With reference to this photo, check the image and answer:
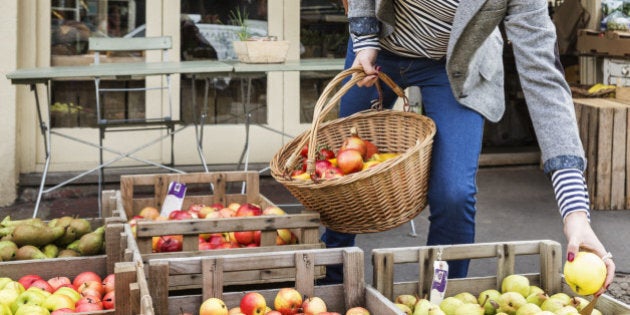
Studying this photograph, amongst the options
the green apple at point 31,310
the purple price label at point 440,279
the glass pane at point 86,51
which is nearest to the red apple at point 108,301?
the green apple at point 31,310

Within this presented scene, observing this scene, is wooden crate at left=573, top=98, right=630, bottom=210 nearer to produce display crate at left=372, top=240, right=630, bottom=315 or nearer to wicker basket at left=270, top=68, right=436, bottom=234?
wicker basket at left=270, top=68, right=436, bottom=234

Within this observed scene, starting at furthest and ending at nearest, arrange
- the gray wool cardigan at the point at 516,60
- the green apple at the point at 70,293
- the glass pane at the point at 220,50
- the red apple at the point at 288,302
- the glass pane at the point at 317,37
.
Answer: the glass pane at the point at 317,37 → the glass pane at the point at 220,50 → the green apple at the point at 70,293 → the red apple at the point at 288,302 → the gray wool cardigan at the point at 516,60

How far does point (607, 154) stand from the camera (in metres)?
6.82

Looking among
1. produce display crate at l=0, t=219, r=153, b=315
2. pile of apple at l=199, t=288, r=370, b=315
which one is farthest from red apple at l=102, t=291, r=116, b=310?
pile of apple at l=199, t=288, r=370, b=315

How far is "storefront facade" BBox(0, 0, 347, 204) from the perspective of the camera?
278 inches

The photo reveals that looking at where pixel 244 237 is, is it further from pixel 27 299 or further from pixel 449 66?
pixel 449 66

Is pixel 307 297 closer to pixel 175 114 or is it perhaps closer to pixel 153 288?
pixel 153 288

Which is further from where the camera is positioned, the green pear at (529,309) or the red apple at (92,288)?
the red apple at (92,288)

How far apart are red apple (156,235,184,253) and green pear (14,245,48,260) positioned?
51 cm

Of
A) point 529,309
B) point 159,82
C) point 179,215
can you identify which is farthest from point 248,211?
point 159,82

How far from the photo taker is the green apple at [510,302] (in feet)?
9.70

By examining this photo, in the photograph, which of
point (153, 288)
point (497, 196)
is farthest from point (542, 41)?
point (497, 196)

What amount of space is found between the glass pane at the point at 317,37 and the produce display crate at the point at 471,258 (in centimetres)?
488

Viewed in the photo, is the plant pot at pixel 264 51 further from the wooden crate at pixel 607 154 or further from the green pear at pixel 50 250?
the green pear at pixel 50 250
